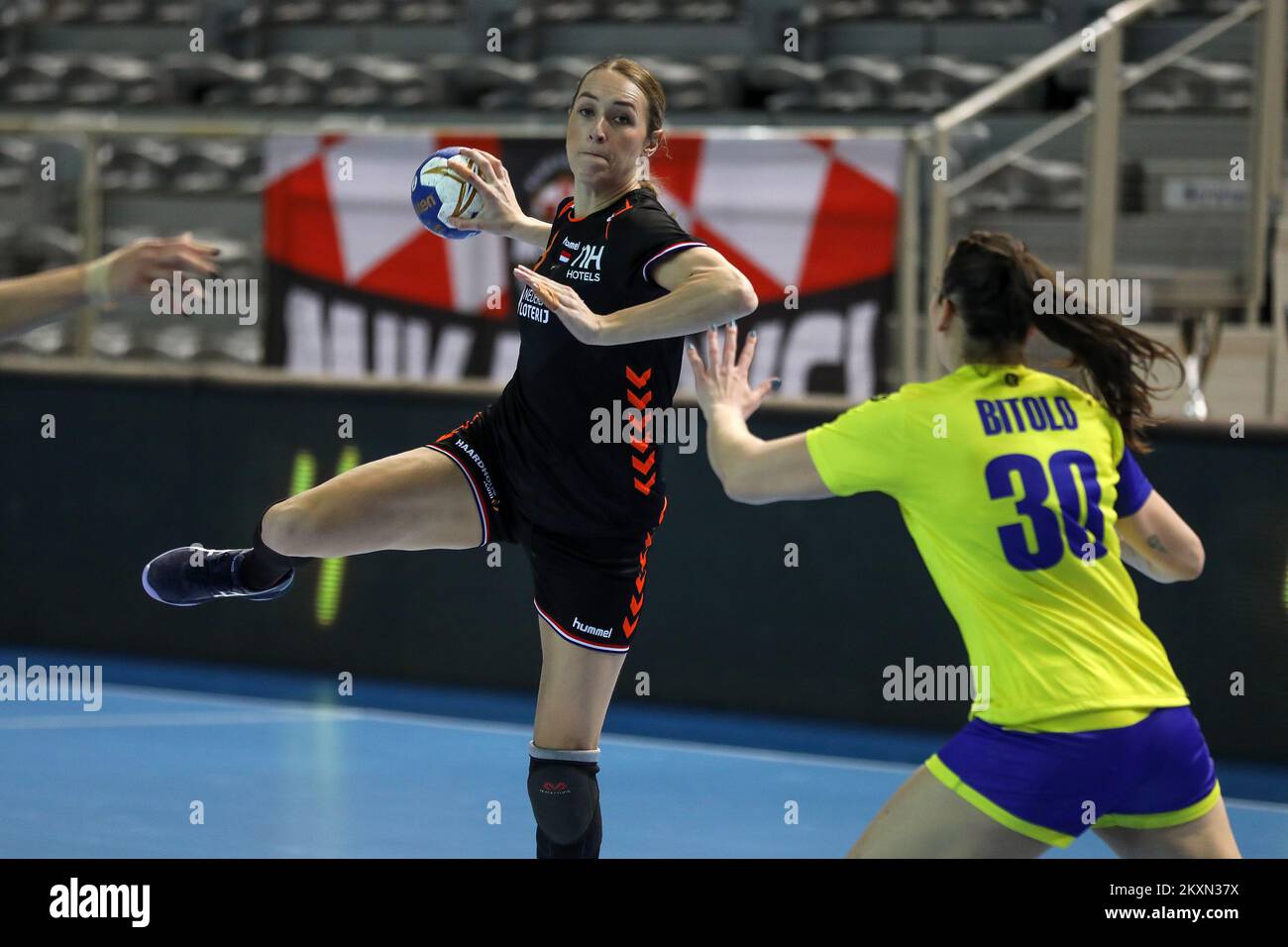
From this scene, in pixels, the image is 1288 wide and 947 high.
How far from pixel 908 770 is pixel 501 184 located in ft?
10.8

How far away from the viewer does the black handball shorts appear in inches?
197

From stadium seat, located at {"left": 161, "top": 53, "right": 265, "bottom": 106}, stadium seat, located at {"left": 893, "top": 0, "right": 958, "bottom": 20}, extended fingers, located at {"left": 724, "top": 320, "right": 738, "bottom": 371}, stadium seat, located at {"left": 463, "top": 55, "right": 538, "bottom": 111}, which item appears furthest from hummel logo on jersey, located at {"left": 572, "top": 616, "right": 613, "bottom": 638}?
stadium seat, located at {"left": 161, "top": 53, "right": 265, "bottom": 106}

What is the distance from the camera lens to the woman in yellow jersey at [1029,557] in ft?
11.9

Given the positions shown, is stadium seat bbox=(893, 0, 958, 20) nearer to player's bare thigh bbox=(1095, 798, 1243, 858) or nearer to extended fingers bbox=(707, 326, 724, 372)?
extended fingers bbox=(707, 326, 724, 372)

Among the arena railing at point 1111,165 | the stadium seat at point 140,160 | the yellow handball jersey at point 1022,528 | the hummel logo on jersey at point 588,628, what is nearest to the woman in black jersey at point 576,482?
the hummel logo on jersey at point 588,628

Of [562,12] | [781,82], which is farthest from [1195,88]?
[562,12]

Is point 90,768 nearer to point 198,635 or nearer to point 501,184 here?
point 198,635

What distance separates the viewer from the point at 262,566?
528cm

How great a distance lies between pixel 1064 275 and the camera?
27.1 ft

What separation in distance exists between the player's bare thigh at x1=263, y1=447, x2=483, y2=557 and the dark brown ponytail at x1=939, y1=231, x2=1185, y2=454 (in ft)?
5.63

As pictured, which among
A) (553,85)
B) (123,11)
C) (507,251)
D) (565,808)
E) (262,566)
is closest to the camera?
(565,808)

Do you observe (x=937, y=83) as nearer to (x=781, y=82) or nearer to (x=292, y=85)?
(x=781, y=82)

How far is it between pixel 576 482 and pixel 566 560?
0.21 metres

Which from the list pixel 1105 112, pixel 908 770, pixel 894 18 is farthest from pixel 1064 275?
pixel 894 18
